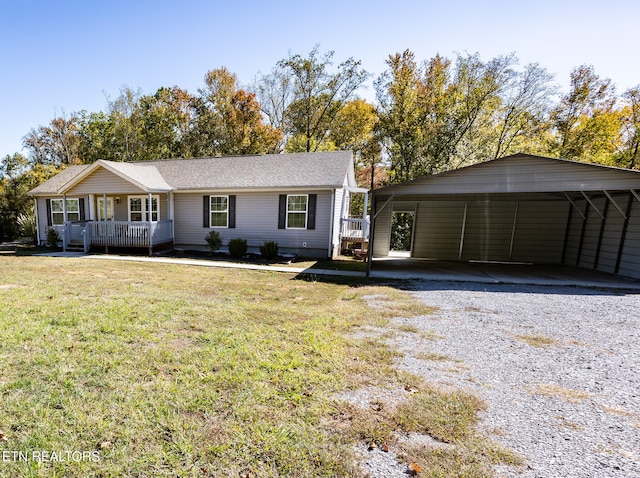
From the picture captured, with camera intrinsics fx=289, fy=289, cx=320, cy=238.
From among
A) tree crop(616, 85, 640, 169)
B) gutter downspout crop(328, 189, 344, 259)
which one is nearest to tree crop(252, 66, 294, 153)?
gutter downspout crop(328, 189, 344, 259)

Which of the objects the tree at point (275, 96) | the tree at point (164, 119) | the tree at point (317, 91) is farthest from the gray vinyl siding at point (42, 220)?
the tree at point (317, 91)

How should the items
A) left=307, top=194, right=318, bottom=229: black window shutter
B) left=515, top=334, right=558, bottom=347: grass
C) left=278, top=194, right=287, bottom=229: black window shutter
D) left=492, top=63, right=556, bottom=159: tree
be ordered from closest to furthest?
left=515, top=334, right=558, bottom=347: grass < left=307, top=194, right=318, bottom=229: black window shutter < left=278, top=194, right=287, bottom=229: black window shutter < left=492, top=63, right=556, bottom=159: tree

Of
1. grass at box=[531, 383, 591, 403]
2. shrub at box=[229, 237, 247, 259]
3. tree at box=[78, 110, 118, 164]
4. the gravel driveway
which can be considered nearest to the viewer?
the gravel driveway

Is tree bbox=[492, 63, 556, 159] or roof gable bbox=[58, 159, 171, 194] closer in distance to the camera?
roof gable bbox=[58, 159, 171, 194]

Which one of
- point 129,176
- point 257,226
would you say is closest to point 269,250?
point 257,226

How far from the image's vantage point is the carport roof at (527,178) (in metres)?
7.36

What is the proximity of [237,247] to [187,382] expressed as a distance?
9118 mm

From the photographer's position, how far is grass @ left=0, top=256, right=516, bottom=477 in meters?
2.00

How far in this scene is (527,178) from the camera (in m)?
7.72

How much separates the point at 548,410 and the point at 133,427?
351 cm

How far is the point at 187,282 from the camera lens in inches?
291

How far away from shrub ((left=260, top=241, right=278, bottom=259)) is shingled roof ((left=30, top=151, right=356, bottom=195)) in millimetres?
2310

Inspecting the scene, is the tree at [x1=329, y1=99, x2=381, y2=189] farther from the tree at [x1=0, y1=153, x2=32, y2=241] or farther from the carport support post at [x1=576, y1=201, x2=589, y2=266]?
the tree at [x1=0, y1=153, x2=32, y2=241]

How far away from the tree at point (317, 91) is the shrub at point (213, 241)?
13.2 m
